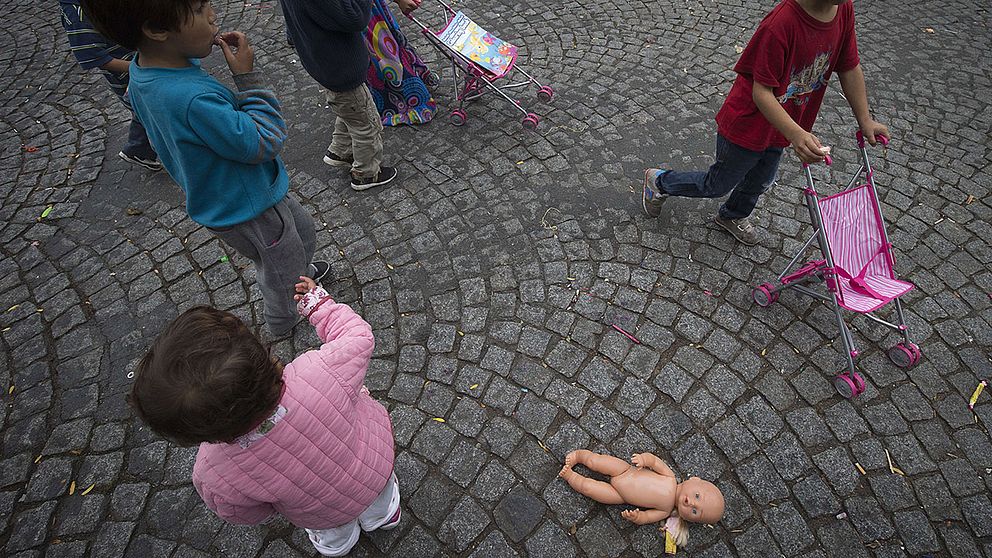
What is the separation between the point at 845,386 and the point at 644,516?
1451 millimetres

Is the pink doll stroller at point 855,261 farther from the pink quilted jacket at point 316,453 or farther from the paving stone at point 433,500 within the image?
the pink quilted jacket at point 316,453

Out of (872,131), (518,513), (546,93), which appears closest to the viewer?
(518,513)

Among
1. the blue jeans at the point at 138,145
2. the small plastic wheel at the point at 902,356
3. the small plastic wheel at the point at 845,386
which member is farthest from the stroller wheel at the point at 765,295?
the blue jeans at the point at 138,145

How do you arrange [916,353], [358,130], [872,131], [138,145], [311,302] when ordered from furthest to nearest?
[138,145] → [358,130] → [916,353] → [872,131] → [311,302]

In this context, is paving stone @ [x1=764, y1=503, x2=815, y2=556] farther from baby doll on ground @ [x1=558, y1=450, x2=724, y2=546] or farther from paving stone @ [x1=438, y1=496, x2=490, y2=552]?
paving stone @ [x1=438, y1=496, x2=490, y2=552]

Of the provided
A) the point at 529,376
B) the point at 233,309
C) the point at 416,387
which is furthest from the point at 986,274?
the point at 233,309

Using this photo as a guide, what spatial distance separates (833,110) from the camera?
497 cm

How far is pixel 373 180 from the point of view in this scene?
4410 mm

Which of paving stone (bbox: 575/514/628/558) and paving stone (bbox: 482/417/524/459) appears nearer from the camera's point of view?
paving stone (bbox: 575/514/628/558)

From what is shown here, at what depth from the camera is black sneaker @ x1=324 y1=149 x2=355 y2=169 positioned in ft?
15.0

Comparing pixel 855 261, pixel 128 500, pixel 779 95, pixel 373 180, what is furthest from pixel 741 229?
pixel 128 500

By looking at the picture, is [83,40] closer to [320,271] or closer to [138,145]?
[138,145]

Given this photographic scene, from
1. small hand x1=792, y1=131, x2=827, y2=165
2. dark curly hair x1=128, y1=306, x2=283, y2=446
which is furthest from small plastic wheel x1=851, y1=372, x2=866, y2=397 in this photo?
dark curly hair x1=128, y1=306, x2=283, y2=446

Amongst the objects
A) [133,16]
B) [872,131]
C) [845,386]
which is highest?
[133,16]
